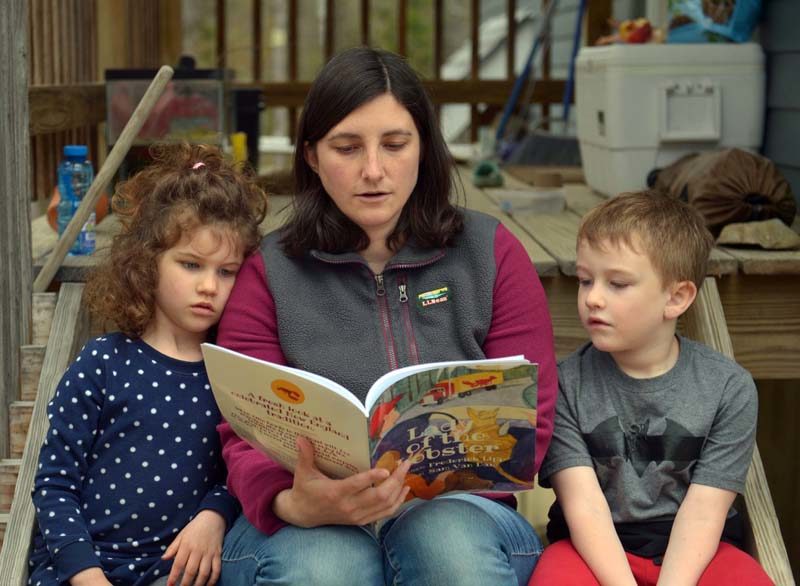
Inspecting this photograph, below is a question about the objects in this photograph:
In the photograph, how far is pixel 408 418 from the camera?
5.74 feet

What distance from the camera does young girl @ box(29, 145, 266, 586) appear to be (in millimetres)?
2049

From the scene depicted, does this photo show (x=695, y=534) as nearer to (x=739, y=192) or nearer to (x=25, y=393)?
(x=739, y=192)

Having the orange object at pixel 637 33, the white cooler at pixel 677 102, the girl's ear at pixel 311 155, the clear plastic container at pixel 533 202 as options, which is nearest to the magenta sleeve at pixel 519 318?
the girl's ear at pixel 311 155

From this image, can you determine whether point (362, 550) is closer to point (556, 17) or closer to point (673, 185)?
point (673, 185)

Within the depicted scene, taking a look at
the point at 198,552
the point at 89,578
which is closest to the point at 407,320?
the point at 198,552

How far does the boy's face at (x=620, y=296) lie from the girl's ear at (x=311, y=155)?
51 centimetres

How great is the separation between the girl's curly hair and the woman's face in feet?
0.67

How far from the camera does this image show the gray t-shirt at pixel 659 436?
2051mm

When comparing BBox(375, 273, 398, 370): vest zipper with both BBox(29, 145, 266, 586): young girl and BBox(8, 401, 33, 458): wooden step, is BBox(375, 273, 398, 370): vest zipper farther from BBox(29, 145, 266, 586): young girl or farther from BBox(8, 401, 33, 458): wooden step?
BBox(8, 401, 33, 458): wooden step

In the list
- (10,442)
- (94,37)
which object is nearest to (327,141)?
(10,442)

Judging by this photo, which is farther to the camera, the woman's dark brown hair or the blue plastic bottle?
the blue plastic bottle

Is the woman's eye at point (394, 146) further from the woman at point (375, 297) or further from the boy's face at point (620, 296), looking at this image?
the boy's face at point (620, 296)

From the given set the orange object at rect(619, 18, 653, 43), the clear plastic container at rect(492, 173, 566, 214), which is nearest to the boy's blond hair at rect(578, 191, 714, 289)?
the clear plastic container at rect(492, 173, 566, 214)

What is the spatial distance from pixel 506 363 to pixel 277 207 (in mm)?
2082
